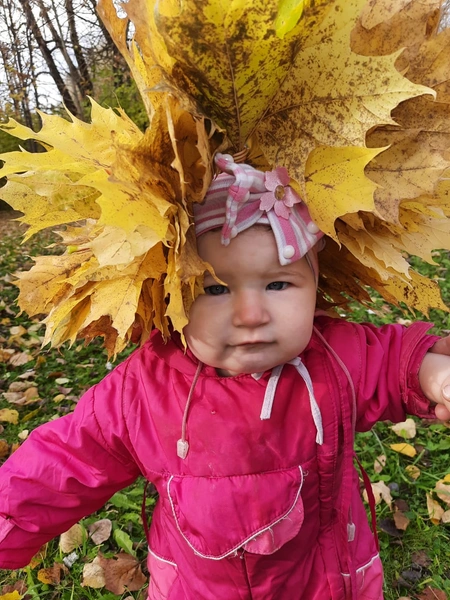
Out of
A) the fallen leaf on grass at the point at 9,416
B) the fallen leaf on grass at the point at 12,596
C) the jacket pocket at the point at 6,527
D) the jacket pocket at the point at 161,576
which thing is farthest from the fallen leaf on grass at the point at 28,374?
the jacket pocket at the point at 6,527

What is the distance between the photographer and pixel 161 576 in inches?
62.4

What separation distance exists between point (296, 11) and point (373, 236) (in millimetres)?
494

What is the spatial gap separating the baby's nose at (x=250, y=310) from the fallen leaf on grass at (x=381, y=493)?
1.69 meters

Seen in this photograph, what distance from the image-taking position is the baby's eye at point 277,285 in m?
1.15

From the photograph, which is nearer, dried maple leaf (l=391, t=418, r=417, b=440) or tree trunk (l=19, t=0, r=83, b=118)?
dried maple leaf (l=391, t=418, r=417, b=440)

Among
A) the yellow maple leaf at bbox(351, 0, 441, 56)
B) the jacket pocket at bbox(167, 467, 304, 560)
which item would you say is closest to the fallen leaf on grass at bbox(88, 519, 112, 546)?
the jacket pocket at bbox(167, 467, 304, 560)

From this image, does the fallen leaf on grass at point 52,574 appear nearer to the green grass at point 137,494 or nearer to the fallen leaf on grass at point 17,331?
the green grass at point 137,494

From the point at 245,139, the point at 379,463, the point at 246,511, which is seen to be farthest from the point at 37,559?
the point at 245,139

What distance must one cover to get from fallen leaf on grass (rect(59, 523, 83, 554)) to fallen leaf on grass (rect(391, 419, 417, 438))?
5.59 feet

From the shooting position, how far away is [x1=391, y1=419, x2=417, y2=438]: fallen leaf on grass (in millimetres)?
2785

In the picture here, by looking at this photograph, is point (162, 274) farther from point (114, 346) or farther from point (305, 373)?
point (305, 373)

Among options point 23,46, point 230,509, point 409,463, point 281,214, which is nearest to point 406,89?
point 281,214

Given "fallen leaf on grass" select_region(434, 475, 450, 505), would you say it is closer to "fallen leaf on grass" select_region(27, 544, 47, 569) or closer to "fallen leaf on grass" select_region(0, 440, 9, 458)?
"fallen leaf on grass" select_region(27, 544, 47, 569)

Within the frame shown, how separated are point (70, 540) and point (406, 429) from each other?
180 cm
